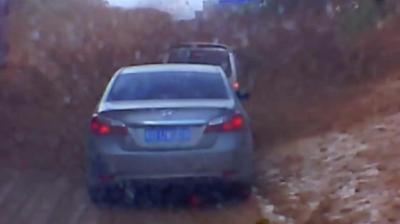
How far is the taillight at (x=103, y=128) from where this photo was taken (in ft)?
34.6

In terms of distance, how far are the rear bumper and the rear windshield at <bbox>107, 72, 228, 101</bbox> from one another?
36.4 inches

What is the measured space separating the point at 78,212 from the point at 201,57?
422 inches

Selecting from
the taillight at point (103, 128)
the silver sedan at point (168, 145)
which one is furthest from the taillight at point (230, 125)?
the taillight at point (103, 128)

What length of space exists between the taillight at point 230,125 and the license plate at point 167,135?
9.2 inches

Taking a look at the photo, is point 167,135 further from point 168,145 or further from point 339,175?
point 339,175

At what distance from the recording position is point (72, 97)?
24.8 m

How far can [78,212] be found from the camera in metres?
11.1

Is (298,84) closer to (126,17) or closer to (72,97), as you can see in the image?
(72,97)

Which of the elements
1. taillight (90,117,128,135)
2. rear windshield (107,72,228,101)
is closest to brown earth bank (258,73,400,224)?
rear windshield (107,72,228,101)

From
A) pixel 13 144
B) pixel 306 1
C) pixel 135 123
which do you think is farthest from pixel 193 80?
pixel 306 1

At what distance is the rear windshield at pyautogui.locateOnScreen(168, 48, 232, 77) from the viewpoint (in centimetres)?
2056

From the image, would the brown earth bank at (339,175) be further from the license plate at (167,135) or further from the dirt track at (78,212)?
the license plate at (167,135)

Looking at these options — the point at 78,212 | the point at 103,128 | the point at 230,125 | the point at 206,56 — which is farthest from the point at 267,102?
the point at 103,128

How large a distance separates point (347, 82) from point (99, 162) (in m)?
14.5
